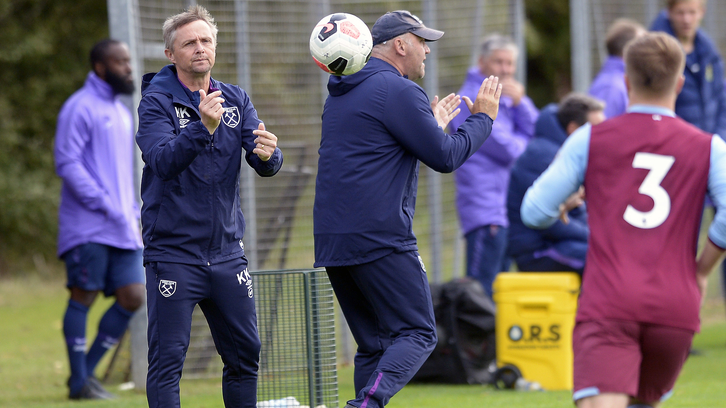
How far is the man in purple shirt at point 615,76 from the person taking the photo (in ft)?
27.6

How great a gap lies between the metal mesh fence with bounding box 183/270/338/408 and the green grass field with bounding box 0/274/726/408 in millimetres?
529

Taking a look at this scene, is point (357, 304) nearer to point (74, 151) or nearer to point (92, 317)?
point (74, 151)

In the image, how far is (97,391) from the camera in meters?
6.86

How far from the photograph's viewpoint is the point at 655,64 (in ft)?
11.6

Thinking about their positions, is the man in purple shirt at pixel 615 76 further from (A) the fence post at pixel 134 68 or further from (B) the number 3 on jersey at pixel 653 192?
(B) the number 3 on jersey at pixel 653 192

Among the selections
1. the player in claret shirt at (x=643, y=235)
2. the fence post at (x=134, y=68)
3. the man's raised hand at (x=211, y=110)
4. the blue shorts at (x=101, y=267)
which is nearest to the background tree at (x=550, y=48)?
the fence post at (x=134, y=68)

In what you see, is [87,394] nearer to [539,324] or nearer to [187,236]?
[187,236]

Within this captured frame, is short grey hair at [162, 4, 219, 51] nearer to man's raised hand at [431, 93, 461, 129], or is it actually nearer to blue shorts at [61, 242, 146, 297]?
man's raised hand at [431, 93, 461, 129]

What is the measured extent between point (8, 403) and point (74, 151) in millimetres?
1922

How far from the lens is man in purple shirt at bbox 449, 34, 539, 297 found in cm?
805

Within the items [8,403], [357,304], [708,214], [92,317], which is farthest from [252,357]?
[708,214]

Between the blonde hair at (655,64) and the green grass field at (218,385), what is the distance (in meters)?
3.00

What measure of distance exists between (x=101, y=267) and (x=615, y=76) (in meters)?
4.79

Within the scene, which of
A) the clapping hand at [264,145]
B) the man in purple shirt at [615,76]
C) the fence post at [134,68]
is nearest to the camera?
the clapping hand at [264,145]
